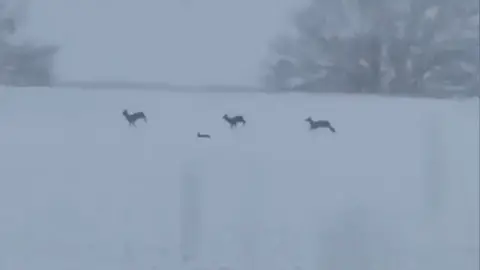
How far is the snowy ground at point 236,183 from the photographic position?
0.93 metres

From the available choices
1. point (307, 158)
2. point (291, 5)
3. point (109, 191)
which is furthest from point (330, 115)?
point (109, 191)

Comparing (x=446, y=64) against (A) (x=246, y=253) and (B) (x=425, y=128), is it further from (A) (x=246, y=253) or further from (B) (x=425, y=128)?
(A) (x=246, y=253)

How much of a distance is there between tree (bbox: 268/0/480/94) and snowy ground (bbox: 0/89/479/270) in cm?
3

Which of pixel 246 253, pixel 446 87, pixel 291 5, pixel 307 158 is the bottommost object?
pixel 246 253

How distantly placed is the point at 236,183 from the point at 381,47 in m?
0.30

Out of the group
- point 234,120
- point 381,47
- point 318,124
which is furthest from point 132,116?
point 381,47

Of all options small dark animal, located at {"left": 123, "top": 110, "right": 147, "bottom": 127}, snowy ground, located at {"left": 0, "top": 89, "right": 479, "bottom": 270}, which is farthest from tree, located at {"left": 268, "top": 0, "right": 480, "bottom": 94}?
small dark animal, located at {"left": 123, "top": 110, "right": 147, "bottom": 127}

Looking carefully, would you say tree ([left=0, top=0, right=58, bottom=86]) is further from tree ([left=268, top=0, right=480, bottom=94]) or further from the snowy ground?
tree ([left=268, top=0, right=480, bottom=94])

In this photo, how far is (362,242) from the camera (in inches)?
40.6

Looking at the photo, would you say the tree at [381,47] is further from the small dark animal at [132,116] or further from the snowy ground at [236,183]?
the small dark animal at [132,116]

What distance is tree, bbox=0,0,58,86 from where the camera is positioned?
0.92 m

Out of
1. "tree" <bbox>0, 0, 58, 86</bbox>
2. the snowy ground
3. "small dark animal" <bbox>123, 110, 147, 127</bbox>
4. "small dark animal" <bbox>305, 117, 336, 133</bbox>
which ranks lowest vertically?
the snowy ground

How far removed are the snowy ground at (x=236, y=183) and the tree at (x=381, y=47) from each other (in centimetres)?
3

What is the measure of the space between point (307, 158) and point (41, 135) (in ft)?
1.26
